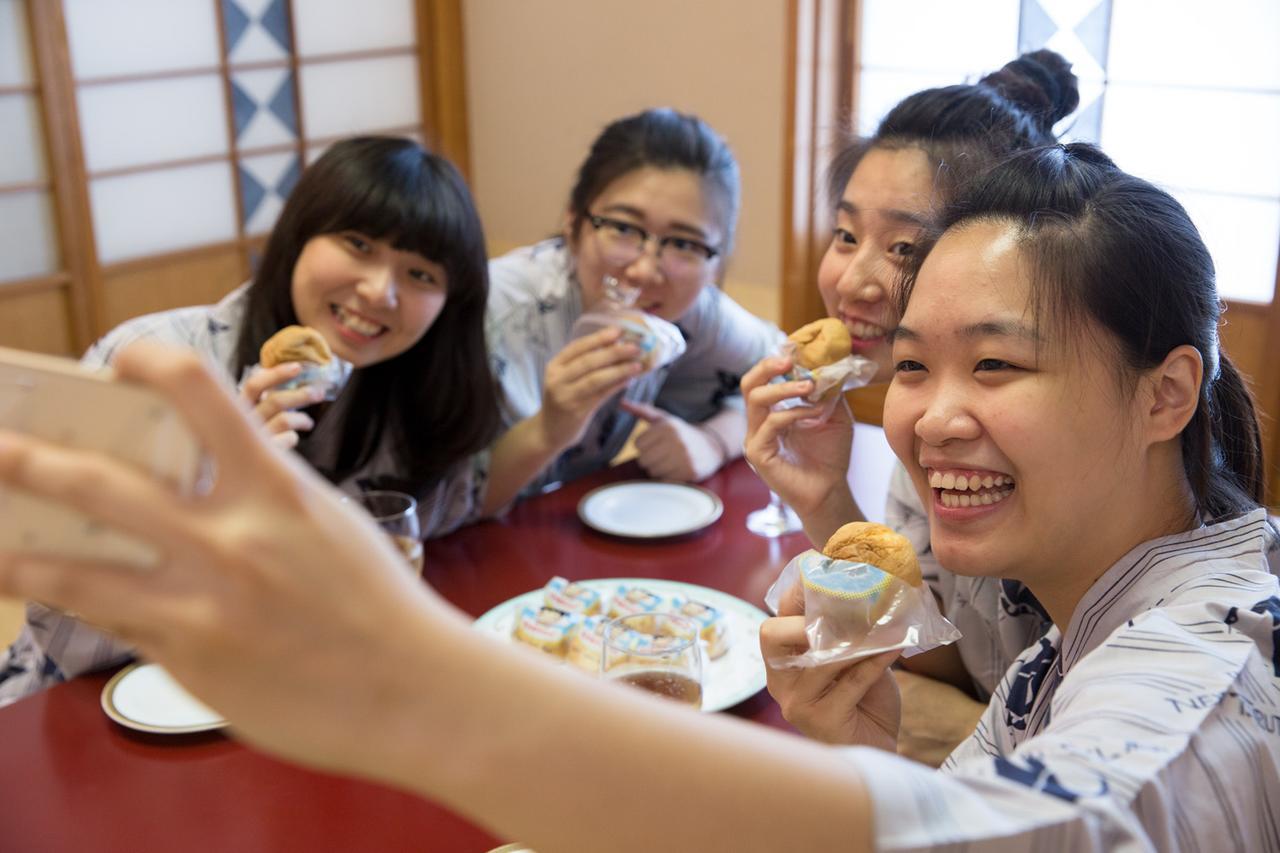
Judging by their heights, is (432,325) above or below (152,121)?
below

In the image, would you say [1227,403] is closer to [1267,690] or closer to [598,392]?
[1267,690]

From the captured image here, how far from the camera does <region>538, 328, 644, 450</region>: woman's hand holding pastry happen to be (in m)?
2.28

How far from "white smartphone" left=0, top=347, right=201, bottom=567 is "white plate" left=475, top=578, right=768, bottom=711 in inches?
39.9

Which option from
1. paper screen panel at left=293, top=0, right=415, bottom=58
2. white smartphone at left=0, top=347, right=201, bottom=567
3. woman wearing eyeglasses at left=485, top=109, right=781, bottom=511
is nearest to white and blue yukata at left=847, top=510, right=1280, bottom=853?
white smartphone at left=0, top=347, right=201, bottom=567

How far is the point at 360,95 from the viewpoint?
5176 mm

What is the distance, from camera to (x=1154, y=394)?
1.22m

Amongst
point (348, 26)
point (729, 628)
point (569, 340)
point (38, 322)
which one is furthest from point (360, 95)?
point (729, 628)

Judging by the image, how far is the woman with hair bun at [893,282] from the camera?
174cm

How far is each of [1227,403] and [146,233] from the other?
406cm

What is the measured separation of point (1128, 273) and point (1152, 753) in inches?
21.4

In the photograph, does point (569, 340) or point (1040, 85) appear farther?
point (569, 340)

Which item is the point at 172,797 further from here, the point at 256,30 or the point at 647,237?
the point at 256,30

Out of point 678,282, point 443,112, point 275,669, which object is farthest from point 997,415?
point 443,112

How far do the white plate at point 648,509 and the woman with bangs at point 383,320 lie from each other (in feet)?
0.75
